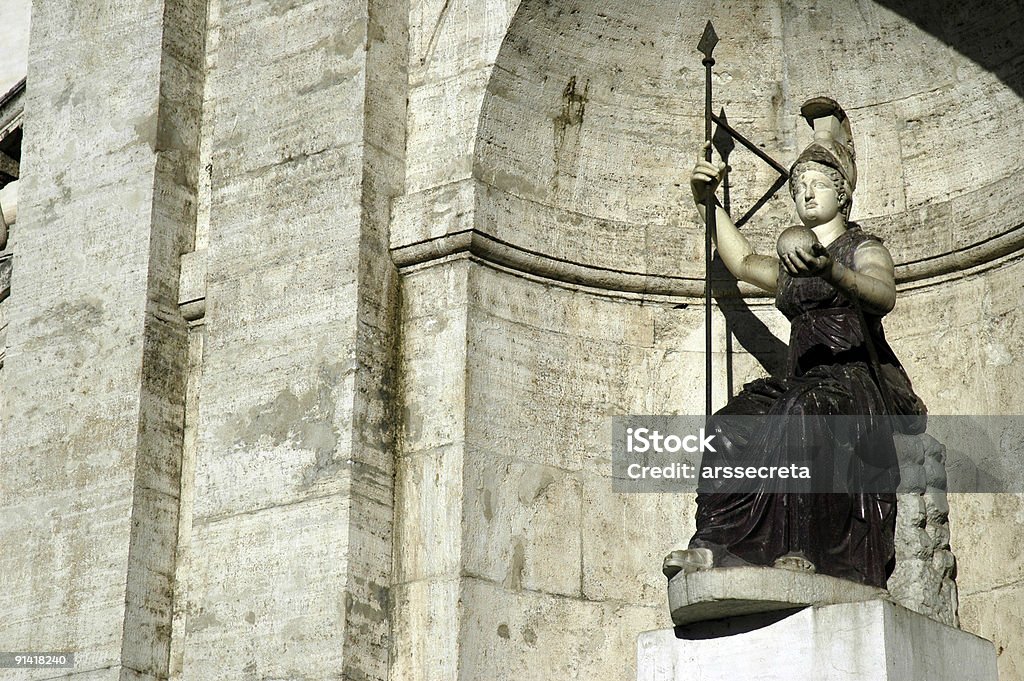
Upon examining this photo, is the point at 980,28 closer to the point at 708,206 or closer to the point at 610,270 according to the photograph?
the point at 708,206

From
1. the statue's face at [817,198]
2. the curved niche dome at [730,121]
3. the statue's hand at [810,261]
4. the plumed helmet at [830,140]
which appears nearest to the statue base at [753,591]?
the statue's hand at [810,261]

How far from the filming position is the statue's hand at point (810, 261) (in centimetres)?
723

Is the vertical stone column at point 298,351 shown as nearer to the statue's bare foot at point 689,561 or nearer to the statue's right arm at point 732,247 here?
the statue's right arm at point 732,247

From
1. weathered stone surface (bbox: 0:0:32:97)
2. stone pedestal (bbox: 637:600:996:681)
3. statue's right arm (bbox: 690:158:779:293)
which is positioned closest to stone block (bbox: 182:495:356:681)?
stone pedestal (bbox: 637:600:996:681)

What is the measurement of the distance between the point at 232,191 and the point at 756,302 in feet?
8.15

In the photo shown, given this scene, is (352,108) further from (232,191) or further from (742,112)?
(742,112)

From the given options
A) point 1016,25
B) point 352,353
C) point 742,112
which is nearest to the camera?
point 352,353

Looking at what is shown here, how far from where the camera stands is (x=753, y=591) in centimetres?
681

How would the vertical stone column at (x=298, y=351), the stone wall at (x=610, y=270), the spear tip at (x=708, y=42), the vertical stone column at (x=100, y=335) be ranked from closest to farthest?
the vertical stone column at (x=298, y=351) → the stone wall at (x=610, y=270) → the vertical stone column at (x=100, y=335) → the spear tip at (x=708, y=42)

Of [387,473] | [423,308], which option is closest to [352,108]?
[423,308]

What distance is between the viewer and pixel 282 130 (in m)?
8.84

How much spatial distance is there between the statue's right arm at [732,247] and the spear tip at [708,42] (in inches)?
22.0

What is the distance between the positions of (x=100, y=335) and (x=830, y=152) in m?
3.43

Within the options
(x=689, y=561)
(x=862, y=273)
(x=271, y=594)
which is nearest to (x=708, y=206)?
(x=862, y=273)
